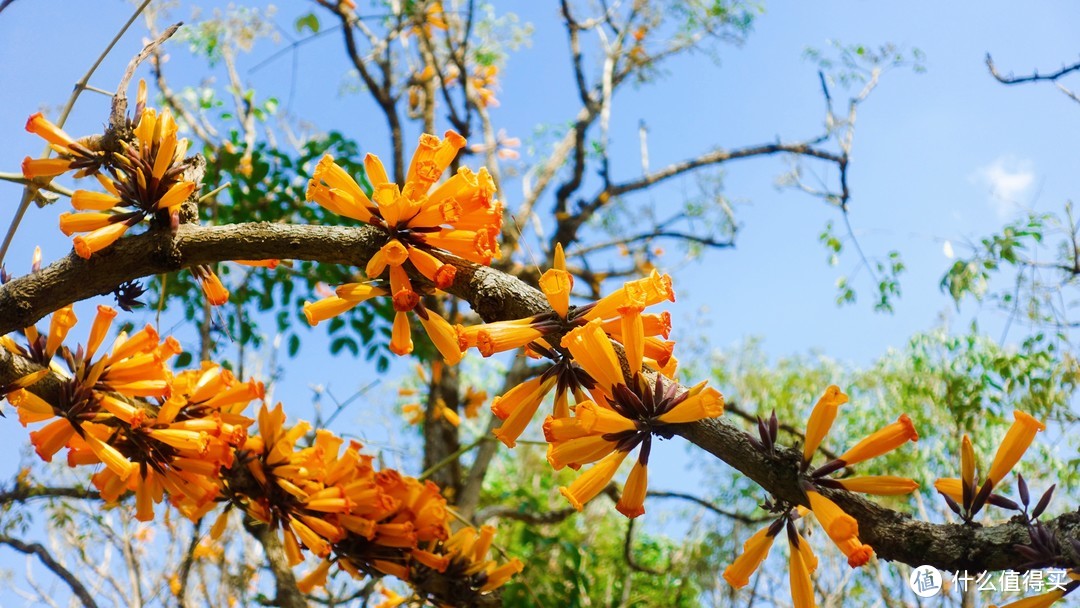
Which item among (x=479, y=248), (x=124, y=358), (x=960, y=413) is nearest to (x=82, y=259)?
(x=124, y=358)

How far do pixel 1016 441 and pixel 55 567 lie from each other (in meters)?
3.34

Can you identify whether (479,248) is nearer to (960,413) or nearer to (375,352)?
(375,352)

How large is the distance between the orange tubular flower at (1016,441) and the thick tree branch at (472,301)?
0.43 ft

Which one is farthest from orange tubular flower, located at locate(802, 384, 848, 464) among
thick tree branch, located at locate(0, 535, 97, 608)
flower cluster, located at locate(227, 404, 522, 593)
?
thick tree branch, located at locate(0, 535, 97, 608)

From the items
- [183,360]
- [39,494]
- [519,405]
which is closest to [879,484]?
[519,405]

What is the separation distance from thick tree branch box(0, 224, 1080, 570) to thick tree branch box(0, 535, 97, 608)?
59.6 inches

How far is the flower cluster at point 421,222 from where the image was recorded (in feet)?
5.37

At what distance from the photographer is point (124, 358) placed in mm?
2070

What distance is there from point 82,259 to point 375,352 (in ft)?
10.3

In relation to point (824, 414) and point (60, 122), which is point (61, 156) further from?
point (824, 414)

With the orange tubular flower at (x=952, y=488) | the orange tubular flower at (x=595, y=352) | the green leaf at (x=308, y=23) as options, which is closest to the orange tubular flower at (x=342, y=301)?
the orange tubular flower at (x=595, y=352)

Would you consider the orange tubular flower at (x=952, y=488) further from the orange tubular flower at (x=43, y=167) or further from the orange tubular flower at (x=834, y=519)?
the orange tubular flower at (x=43, y=167)

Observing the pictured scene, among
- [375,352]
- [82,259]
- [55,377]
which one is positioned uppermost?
[375,352]

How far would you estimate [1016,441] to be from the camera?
154 cm
